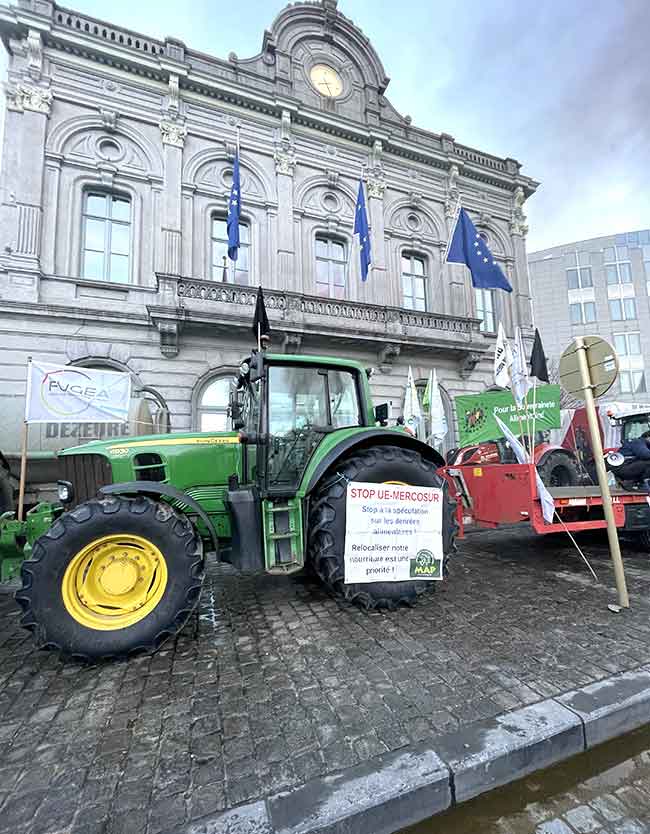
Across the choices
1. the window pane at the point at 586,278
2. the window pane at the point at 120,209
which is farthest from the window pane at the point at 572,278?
the window pane at the point at 120,209

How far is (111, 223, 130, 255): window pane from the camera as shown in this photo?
1149 cm

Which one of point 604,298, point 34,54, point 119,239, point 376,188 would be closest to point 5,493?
point 119,239

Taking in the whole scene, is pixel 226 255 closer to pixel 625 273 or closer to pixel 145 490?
pixel 145 490

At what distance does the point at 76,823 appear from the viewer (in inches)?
65.7

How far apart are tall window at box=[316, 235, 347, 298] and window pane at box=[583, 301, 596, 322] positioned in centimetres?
3803

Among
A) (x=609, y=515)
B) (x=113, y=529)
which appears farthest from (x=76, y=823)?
(x=609, y=515)

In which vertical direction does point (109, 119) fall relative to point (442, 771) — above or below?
above

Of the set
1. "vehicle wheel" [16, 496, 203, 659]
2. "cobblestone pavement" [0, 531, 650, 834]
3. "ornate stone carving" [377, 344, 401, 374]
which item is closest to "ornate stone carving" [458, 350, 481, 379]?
"ornate stone carving" [377, 344, 401, 374]

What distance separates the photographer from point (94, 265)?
439 inches

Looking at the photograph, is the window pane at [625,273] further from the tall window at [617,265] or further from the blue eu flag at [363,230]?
the blue eu flag at [363,230]

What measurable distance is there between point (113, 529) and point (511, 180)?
68.0ft

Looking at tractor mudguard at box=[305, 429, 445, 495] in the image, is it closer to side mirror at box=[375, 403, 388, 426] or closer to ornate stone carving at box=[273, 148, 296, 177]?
side mirror at box=[375, 403, 388, 426]

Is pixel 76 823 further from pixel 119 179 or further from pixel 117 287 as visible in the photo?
pixel 119 179

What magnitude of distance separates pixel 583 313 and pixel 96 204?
45.3 meters
